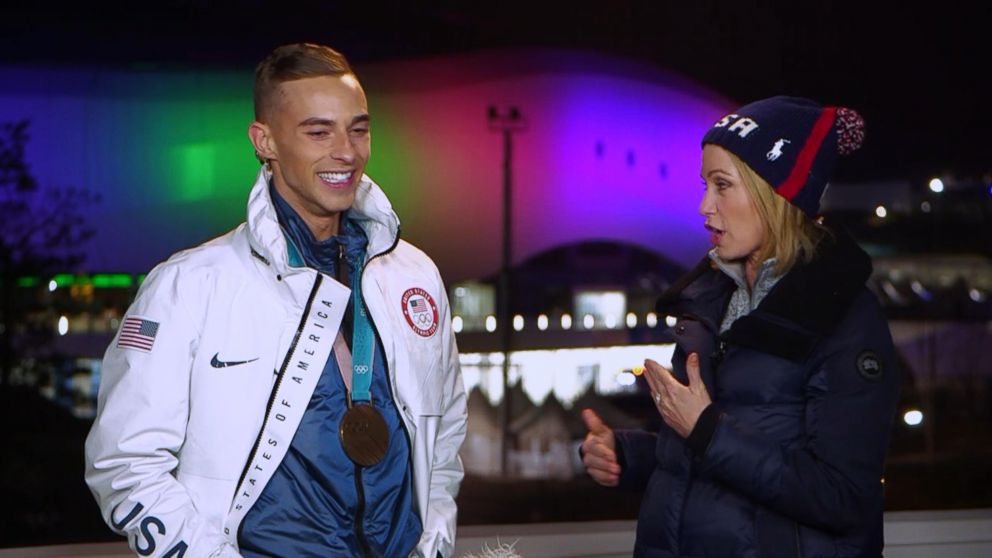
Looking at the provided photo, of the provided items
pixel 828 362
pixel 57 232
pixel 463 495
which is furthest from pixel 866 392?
pixel 463 495

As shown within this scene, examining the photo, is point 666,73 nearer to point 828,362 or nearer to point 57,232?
point 57,232

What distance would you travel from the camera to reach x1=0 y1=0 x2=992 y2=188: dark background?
6.88m

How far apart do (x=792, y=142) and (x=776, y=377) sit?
0.36 meters

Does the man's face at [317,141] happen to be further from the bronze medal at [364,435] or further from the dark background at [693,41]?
the dark background at [693,41]

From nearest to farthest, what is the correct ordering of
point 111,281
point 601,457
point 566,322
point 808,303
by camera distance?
1. point 808,303
2. point 601,457
3. point 111,281
4. point 566,322

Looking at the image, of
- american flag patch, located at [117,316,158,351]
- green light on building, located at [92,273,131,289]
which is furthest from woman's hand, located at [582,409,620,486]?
green light on building, located at [92,273,131,289]

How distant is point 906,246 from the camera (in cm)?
882

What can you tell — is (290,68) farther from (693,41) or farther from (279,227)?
(693,41)

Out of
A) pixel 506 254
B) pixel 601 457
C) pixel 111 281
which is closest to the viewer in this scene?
pixel 601 457

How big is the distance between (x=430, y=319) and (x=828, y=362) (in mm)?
618

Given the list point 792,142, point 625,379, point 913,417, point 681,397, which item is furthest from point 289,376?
point 913,417

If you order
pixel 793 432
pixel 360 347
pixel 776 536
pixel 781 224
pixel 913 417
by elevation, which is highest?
pixel 781 224

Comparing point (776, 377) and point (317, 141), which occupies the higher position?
point (317, 141)

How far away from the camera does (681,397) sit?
1.92 metres
